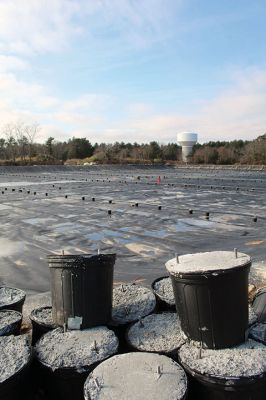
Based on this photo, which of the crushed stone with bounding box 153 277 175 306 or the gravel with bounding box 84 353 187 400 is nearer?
the gravel with bounding box 84 353 187 400

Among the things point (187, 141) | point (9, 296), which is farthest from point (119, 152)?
point (9, 296)

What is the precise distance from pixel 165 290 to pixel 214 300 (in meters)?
1.38

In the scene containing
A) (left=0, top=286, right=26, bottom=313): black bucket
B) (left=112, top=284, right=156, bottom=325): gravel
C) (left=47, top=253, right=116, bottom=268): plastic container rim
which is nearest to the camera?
(left=47, top=253, right=116, bottom=268): plastic container rim

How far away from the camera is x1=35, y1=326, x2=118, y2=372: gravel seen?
298 centimetres

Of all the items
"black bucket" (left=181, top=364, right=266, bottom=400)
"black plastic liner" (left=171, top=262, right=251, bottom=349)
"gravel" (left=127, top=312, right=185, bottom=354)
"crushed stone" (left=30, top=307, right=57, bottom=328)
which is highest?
"black plastic liner" (left=171, top=262, right=251, bottom=349)

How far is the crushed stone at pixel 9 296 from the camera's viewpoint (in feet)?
13.5

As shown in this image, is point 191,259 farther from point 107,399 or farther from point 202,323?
point 107,399

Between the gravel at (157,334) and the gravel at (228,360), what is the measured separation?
6.1 inches

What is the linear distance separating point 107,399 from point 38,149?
241ft

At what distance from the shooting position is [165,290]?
4340 mm

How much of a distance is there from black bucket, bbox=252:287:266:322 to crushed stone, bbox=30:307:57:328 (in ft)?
6.78

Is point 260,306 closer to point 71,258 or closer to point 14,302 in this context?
point 71,258

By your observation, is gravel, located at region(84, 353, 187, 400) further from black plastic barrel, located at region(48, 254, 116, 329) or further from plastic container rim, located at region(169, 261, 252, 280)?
plastic container rim, located at region(169, 261, 252, 280)

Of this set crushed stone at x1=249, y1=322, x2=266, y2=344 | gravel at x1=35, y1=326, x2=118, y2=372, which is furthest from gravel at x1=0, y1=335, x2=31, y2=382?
crushed stone at x1=249, y1=322, x2=266, y2=344
